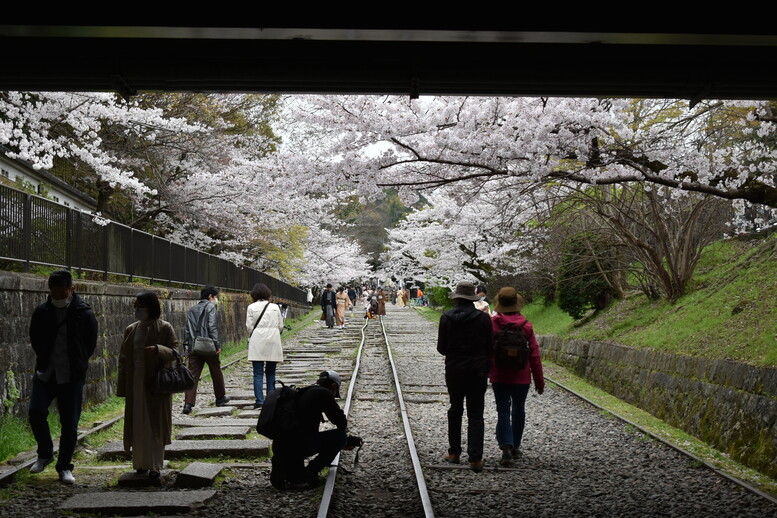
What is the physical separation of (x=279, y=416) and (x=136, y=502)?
141 cm

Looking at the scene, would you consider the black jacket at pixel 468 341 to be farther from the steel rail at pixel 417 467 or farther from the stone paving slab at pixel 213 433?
the stone paving slab at pixel 213 433

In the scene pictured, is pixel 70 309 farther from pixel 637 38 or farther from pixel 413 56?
pixel 637 38

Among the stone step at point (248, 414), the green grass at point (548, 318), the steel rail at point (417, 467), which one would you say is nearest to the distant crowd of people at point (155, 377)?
the steel rail at point (417, 467)

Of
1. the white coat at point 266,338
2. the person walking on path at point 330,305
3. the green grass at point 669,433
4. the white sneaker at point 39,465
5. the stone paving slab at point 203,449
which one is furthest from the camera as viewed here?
the person walking on path at point 330,305

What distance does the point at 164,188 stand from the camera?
24.9m

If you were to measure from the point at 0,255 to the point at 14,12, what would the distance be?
17.0 ft

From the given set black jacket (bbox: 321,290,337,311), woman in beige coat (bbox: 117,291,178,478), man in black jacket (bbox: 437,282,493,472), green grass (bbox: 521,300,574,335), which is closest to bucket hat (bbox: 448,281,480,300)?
man in black jacket (bbox: 437,282,493,472)

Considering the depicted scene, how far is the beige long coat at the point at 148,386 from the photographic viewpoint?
302 inches

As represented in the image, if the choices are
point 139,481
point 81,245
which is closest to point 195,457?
point 139,481

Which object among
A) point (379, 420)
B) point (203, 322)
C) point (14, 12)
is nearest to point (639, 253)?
point (379, 420)

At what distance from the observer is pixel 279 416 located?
25.0 feet

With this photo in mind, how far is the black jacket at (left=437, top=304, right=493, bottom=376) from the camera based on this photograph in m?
8.49

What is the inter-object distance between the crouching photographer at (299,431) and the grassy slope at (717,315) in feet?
18.1

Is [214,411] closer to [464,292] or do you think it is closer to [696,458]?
[464,292]
